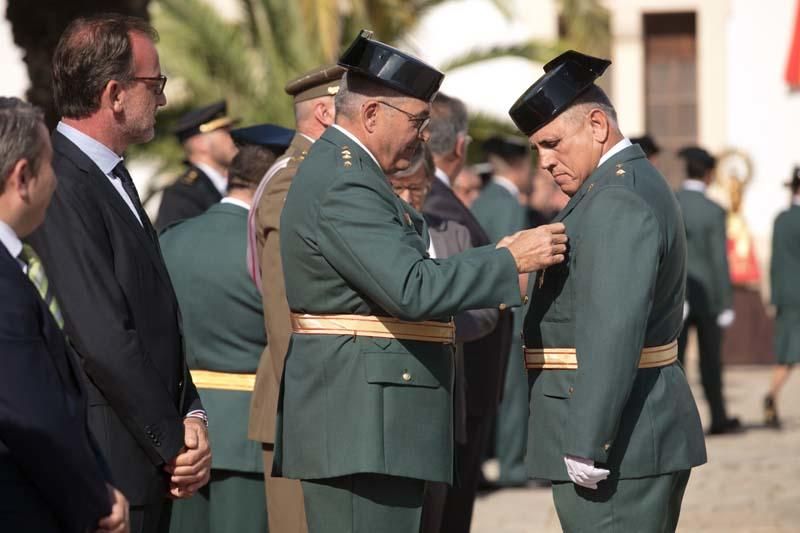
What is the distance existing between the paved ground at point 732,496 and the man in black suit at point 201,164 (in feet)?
7.32

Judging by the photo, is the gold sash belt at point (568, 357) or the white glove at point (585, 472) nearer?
the white glove at point (585, 472)

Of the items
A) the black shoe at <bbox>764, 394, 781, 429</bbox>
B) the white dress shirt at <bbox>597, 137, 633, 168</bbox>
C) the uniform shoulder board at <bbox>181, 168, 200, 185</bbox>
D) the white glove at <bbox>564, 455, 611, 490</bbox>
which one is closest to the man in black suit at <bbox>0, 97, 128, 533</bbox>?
the white glove at <bbox>564, 455, 611, 490</bbox>

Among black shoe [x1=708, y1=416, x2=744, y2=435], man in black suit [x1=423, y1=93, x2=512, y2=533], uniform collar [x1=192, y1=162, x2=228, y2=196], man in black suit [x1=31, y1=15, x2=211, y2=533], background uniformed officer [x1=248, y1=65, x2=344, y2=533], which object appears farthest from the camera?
black shoe [x1=708, y1=416, x2=744, y2=435]

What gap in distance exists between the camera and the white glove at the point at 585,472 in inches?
156

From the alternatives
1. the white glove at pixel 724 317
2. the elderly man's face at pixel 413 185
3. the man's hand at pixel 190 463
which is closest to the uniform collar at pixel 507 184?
the white glove at pixel 724 317

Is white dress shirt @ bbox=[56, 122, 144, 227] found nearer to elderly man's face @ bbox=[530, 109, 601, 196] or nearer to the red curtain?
elderly man's face @ bbox=[530, 109, 601, 196]

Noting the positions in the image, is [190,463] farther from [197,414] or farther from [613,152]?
A: [613,152]

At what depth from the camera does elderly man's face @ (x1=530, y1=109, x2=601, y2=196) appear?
13.6 feet

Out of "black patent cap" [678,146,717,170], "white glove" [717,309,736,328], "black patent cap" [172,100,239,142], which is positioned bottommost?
"white glove" [717,309,736,328]

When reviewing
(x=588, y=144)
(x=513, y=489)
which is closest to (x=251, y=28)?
(x=513, y=489)

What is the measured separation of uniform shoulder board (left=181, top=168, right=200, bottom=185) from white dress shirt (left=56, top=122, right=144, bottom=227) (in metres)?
4.01

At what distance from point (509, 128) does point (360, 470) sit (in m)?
12.2

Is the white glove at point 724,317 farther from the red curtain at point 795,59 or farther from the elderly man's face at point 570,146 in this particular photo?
the red curtain at point 795,59

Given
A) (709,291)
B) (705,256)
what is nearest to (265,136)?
(709,291)
